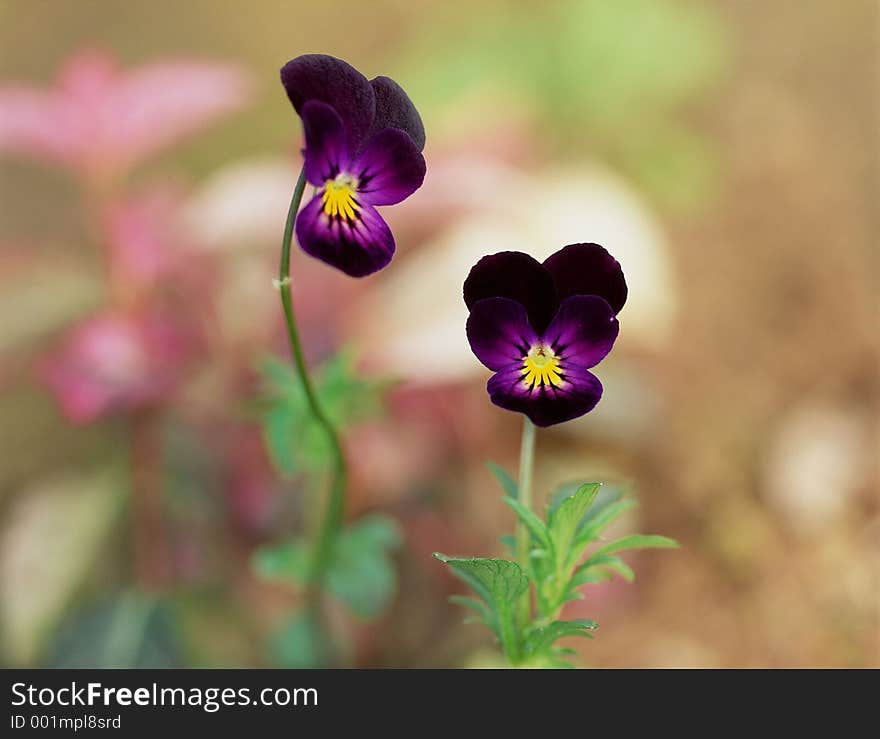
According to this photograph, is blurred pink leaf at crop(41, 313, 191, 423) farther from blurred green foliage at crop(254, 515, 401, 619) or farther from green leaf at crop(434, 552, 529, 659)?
green leaf at crop(434, 552, 529, 659)

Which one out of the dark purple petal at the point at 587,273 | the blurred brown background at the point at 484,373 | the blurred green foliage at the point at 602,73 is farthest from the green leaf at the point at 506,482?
the blurred green foliage at the point at 602,73

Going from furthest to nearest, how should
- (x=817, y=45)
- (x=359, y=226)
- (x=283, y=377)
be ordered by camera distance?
(x=817, y=45) < (x=283, y=377) < (x=359, y=226)

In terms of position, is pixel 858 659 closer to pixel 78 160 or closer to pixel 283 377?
pixel 283 377

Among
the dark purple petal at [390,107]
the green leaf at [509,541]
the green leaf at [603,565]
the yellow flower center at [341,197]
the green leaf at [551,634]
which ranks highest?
the dark purple petal at [390,107]

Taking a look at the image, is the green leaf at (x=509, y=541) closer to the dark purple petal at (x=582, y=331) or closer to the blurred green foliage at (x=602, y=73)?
the dark purple petal at (x=582, y=331)

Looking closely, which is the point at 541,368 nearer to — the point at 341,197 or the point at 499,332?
the point at 499,332

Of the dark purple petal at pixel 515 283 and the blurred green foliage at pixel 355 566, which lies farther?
Result: the blurred green foliage at pixel 355 566

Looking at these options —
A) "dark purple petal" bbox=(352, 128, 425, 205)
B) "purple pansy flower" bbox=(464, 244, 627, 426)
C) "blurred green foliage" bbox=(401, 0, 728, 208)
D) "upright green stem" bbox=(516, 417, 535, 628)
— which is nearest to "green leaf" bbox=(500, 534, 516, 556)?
"upright green stem" bbox=(516, 417, 535, 628)

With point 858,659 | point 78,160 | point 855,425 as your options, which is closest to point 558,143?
point 855,425
